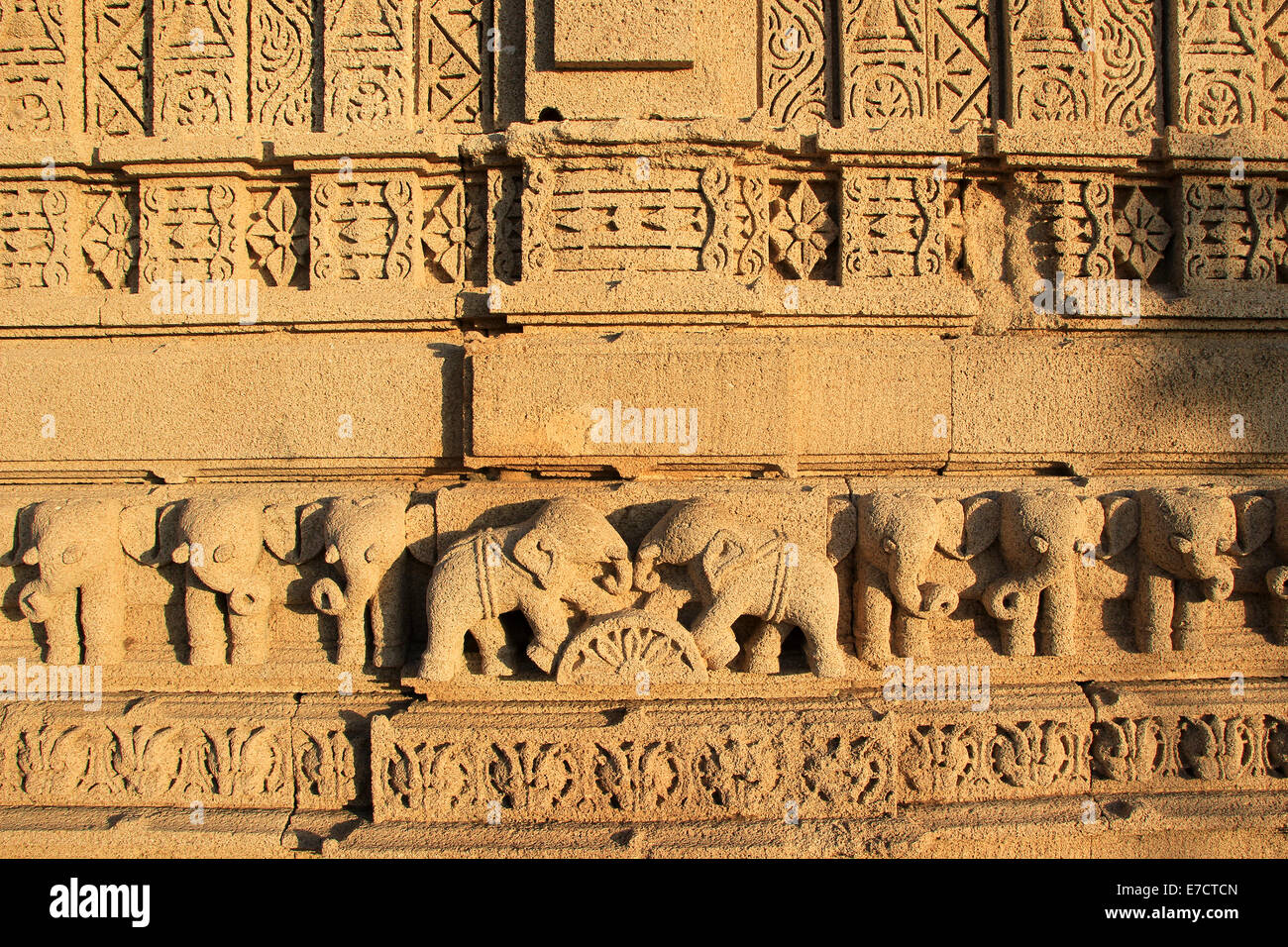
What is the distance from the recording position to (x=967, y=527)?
2.61 metres

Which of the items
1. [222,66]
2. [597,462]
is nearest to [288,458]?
[597,462]

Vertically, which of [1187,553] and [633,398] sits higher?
[633,398]

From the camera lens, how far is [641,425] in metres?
2.59

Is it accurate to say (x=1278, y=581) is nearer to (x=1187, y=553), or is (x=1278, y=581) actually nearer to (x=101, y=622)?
(x=1187, y=553)

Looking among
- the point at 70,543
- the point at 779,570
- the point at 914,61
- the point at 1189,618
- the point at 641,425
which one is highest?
the point at 914,61

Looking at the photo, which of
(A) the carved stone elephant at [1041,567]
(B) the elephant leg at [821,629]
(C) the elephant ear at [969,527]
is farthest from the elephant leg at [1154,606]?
(B) the elephant leg at [821,629]

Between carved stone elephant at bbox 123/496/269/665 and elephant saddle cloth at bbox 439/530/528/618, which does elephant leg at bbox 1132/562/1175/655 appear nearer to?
elephant saddle cloth at bbox 439/530/528/618

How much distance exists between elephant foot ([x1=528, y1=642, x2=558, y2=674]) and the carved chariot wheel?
0.04 meters

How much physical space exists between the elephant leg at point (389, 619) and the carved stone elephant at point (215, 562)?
422 mm

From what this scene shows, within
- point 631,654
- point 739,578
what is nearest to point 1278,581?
point 739,578

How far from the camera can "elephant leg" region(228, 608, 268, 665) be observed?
2619 mm

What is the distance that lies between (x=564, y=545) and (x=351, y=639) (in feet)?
3.23

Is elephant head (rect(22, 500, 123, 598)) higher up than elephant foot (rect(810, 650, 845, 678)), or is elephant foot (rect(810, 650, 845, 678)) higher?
elephant head (rect(22, 500, 123, 598))

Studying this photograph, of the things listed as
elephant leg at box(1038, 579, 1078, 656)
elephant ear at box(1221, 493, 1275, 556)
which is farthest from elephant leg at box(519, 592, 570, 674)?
elephant ear at box(1221, 493, 1275, 556)
